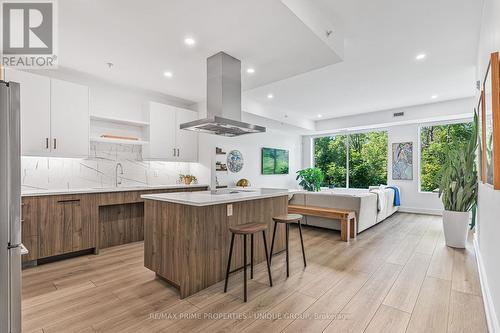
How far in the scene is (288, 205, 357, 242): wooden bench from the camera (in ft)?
13.4

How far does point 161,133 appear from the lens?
4.57 metres

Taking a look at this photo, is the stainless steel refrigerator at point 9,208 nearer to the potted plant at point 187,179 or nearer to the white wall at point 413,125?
the potted plant at point 187,179

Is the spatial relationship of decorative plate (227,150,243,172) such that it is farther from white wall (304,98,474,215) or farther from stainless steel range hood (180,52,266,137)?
white wall (304,98,474,215)

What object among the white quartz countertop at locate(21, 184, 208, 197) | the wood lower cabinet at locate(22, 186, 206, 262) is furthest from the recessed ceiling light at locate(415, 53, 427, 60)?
the wood lower cabinet at locate(22, 186, 206, 262)

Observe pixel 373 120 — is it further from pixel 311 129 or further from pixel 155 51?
pixel 155 51

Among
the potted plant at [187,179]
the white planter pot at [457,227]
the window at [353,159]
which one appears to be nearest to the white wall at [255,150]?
the potted plant at [187,179]

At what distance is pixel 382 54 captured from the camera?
3510 mm

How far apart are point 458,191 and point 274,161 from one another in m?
4.37

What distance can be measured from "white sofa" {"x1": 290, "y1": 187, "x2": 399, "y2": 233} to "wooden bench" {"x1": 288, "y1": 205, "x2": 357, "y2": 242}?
12 cm

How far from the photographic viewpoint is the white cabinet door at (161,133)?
175 inches

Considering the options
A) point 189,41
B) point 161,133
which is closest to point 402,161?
point 161,133

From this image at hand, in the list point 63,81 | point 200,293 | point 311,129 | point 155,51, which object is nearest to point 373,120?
point 311,129

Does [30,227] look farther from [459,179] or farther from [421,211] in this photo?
[421,211]

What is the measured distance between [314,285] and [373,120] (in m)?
5.63
